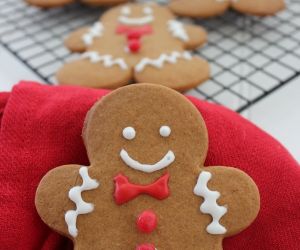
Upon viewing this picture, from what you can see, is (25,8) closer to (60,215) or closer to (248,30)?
(248,30)

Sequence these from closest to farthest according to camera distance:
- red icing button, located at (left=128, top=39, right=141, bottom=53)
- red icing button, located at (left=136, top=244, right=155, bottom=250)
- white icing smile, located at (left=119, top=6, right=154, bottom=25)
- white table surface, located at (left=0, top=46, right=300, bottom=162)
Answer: red icing button, located at (left=136, top=244, right=155, bottom=250), white table surface, located at (left=0, top=46, right=300, bottom=162), red icing button, located at (left=128, top=39, right=141, bottom=53), white icing smile, located at (left=119, top=6, right=154, bottom=25)

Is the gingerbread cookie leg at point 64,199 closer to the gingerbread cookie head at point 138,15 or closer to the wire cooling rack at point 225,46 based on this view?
the wire cooling rack at point 225,46

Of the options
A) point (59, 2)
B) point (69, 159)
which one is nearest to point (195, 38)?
point (59, 2)

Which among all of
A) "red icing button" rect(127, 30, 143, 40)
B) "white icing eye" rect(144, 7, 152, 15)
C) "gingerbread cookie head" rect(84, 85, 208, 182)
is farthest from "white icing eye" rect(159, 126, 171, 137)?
"white icing eye" rect(144, 7, 152, 15)

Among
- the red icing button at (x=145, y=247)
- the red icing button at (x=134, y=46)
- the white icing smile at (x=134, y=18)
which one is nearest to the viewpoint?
the red icing button at (x=145, y=247)

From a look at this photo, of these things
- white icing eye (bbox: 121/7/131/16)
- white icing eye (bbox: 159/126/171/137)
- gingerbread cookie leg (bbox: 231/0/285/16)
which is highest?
white icing eye (bbox: 159/126/171/137)

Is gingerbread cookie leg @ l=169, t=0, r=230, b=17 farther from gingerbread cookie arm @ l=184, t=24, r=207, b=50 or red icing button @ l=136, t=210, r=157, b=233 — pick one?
red icing button @ l=136, t=210, r=157, b=233

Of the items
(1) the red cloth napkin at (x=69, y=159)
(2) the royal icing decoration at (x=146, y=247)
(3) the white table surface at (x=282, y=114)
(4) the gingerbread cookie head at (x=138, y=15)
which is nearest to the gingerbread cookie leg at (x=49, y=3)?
(4) the gingerbread cookie head at (x=138, y=15)
